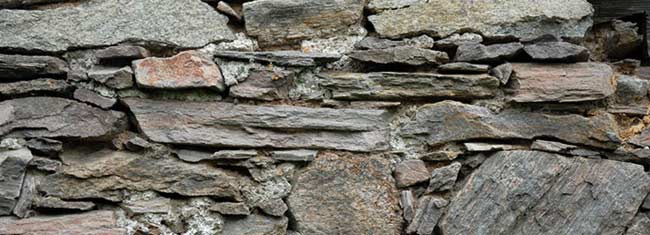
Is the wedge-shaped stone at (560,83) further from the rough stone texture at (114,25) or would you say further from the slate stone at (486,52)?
the rough stone texture at (114,25)

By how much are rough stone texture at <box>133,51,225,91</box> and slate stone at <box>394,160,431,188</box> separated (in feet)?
2.35

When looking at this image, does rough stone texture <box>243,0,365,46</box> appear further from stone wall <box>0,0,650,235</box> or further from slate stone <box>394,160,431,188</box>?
slate stone <box>394,160,431,188</box>

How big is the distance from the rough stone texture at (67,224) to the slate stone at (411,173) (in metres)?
0.98

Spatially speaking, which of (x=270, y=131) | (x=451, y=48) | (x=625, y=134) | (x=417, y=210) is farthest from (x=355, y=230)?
(x=625, y=134)

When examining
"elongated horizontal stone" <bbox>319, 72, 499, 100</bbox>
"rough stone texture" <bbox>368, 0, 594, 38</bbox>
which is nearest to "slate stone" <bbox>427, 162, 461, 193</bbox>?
"elongated horizontal stone" <bbox>319, 72, 499, 100</bbox>

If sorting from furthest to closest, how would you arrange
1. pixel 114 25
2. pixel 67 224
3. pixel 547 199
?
pixel 114 25
pixel 547 199
pixel 67 224

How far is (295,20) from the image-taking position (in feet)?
7.14

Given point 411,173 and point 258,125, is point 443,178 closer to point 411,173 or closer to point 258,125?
point 411,173

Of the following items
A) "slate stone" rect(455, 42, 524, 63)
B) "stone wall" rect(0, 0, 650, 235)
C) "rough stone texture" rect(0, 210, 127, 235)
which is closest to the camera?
"rough stone texture" rect(0, 210, 127, 235)

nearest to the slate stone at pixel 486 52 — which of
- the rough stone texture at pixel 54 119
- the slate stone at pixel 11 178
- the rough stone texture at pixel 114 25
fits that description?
the rough stone texture at pixel 114 25

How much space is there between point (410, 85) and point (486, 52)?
31 cm

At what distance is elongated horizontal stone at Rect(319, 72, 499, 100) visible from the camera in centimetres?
208

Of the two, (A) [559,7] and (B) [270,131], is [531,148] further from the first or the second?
(B) [270,131]

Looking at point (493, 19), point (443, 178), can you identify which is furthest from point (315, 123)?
point (493, 19)
